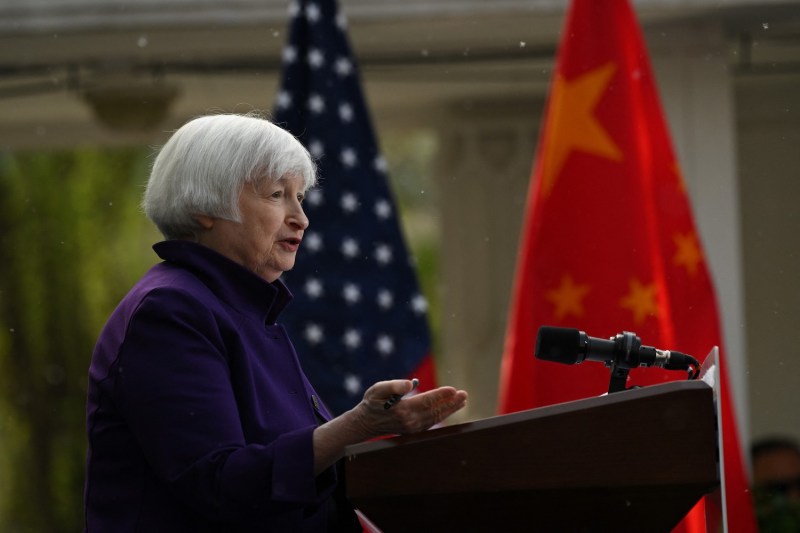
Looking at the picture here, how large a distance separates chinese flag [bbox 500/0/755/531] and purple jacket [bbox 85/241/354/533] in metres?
1.94

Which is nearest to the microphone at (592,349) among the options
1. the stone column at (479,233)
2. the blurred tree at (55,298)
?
the stone column at (479,233)

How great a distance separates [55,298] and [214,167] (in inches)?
402

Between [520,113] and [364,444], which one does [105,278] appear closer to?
[520,113]

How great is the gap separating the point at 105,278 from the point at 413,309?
821cm

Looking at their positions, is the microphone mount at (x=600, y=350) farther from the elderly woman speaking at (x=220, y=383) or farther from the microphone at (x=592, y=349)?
the elderly woman speaking at (x=220, y=383)

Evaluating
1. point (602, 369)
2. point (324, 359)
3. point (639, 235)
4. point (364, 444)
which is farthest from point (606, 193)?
point (364, 444)

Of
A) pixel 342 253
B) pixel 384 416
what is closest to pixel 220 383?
pixel 384 416

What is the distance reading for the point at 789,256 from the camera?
6922 mm

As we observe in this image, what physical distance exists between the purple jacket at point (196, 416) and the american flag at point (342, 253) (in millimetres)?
2431

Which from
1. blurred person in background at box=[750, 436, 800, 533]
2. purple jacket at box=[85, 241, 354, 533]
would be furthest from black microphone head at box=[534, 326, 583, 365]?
blurred person in background at box=[750, 436, 800, 533]

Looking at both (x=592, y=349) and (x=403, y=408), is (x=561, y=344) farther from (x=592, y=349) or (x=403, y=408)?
(x=403, y=408)

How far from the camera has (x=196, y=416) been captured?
158cm

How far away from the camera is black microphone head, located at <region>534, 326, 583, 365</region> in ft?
5.78

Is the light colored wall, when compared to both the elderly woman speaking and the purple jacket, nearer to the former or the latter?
the elderly woman speaking
